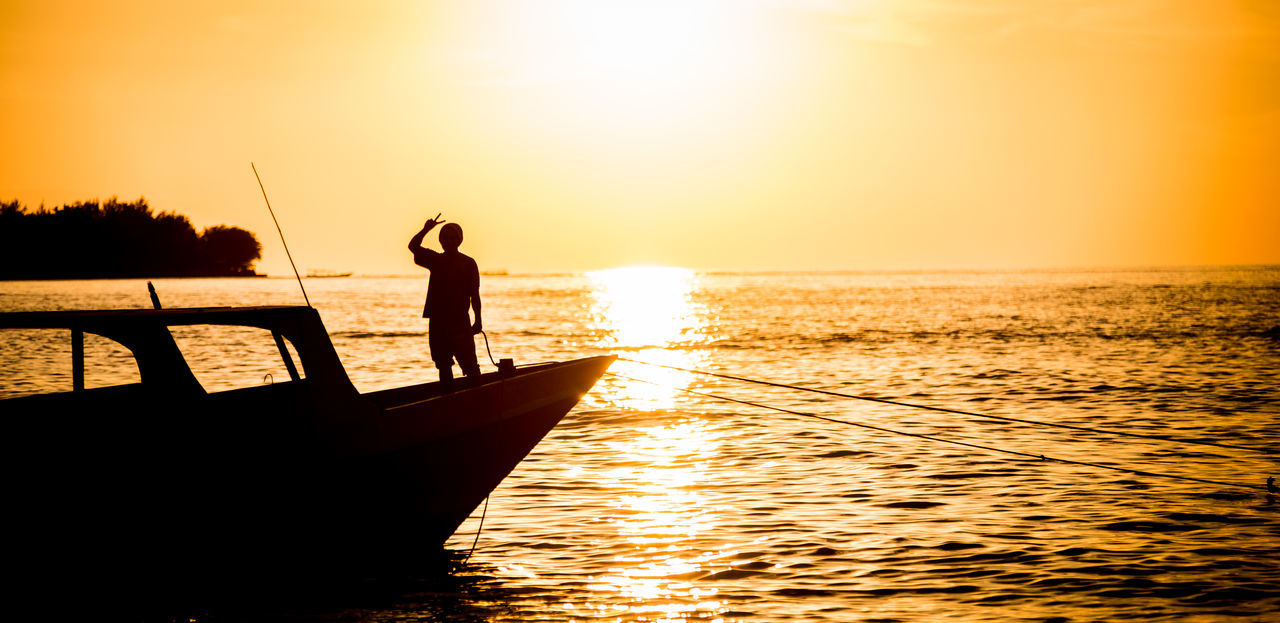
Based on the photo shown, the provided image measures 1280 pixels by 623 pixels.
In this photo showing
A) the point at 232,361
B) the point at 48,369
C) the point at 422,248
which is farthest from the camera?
the point at 232,361

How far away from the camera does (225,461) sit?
9406mm

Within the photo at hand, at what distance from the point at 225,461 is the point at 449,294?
3480 mm

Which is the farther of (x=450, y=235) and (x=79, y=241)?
(x=79, y=241)

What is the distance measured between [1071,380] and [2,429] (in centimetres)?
2916

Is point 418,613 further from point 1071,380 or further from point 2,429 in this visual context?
point 1071,380

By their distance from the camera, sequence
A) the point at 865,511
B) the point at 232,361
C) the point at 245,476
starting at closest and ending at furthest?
1. the point at 245,476
2. the point at 865,511
3. the point at 232,361

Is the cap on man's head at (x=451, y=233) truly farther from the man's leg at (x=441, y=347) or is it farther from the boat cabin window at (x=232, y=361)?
the boat cabin window at (x=232, y=361)

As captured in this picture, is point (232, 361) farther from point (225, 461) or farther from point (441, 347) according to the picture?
point (225, 461)

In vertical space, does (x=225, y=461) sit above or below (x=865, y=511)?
above

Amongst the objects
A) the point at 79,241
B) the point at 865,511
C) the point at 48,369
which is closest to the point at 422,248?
the point at 865,511

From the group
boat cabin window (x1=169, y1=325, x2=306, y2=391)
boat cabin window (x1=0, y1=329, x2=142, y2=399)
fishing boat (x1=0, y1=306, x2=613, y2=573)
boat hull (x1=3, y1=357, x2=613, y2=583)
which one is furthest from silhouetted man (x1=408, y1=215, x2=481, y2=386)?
boat cabin window (x1=0, y1=329, x2=142, y2=399)

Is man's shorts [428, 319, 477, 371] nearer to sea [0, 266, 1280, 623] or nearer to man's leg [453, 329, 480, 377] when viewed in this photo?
man's leg [453, 329, 480, 377]

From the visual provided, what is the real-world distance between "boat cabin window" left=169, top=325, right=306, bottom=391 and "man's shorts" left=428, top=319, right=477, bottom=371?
825 centimetres

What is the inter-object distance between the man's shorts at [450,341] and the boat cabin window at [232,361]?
8246 mm
